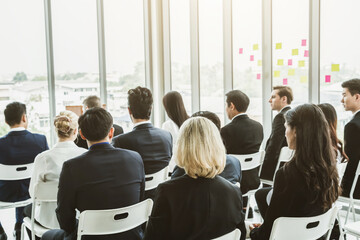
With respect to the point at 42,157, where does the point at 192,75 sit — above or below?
above

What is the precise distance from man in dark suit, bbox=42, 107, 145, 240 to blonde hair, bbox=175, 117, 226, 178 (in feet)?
1.68

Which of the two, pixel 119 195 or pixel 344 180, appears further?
pixel 344 180

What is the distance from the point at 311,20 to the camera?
4555 mm

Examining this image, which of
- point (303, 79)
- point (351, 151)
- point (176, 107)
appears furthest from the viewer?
point (303, 79)

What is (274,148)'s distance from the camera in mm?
3955

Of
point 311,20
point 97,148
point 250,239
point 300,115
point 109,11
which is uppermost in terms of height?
point 109,11

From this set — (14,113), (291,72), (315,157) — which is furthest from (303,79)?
(14,113)

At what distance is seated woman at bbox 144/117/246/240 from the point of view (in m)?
1.71

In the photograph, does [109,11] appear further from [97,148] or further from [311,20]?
[97,148]

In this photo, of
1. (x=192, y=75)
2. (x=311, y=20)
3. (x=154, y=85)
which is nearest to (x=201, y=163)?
(x=311, y=20)

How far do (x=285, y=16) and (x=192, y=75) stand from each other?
2048mm

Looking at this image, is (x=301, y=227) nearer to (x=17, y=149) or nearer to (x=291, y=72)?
(x=17, y=149)

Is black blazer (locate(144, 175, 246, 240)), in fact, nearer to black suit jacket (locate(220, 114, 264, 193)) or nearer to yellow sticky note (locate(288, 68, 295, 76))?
black suit jacket (locate(220, 114, 264, 193))

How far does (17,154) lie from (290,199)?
2544 mm
